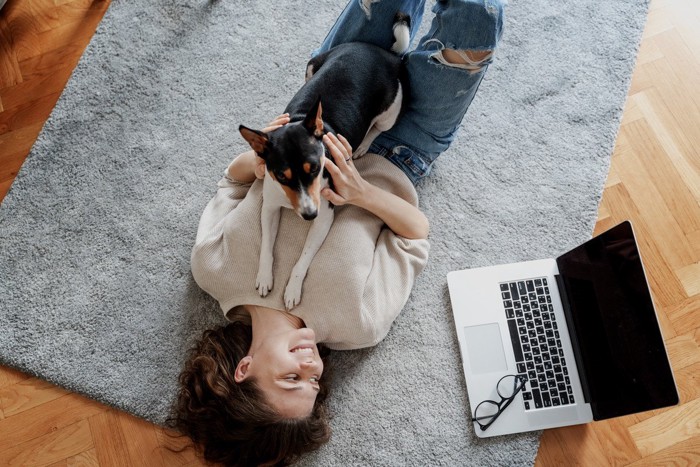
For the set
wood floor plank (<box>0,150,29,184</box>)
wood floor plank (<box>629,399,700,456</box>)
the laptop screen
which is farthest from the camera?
wood floor plank (<box>0,150,29,184</box>)

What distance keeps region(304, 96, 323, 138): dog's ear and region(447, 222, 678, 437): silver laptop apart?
75 centimetres

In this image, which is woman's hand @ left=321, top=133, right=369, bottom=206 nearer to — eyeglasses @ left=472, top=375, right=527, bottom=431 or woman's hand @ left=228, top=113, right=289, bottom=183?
woman's hand @ left=228, top=113, right=289, bottom=183

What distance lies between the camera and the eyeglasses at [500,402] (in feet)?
5.57

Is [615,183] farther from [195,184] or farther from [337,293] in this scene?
[195,184]

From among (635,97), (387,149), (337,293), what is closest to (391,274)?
(337,293)

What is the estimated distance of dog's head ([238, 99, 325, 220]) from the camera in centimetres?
131

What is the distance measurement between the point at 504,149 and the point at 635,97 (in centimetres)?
52

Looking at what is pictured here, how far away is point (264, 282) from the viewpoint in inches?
60.2

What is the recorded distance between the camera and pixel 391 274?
1.64 meters

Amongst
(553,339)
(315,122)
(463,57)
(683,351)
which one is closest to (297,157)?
(315,122)

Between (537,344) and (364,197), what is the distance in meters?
0.71

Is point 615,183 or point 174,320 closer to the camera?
point 174,320

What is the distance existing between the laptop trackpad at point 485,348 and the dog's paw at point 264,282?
66 cm

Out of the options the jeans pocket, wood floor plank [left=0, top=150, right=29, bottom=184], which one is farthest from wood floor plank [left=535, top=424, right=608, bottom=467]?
wood floor plank [left=0, top=150, right=29, bottom=184]
